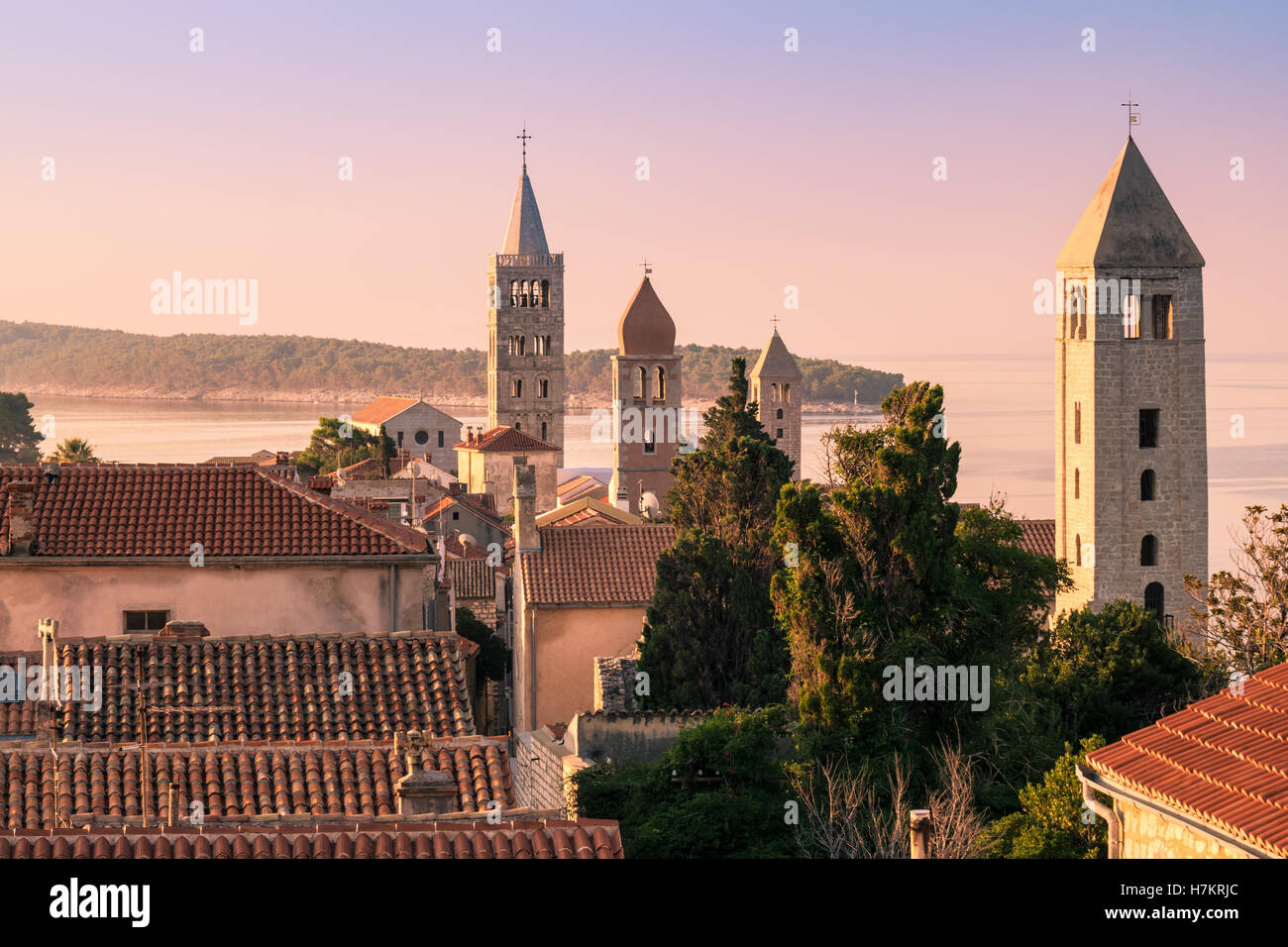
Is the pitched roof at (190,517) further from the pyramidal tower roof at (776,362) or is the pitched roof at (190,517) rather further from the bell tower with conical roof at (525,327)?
the pyramidal tower roof at (776,362)

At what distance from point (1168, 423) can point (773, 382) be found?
66063mm

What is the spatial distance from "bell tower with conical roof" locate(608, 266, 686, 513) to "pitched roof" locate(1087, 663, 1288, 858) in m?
66.4

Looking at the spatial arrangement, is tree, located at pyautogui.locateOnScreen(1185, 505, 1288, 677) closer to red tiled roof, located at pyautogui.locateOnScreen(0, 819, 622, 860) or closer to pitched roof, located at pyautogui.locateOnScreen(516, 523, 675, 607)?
pitched roof, located at pyautogui.locateOnScreen(516, 523, 675, 607)

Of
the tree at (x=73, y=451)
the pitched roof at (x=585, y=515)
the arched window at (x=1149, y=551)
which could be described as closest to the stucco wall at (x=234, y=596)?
the pitched roof at (x=585, y=515)

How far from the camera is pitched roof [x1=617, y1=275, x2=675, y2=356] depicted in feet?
276

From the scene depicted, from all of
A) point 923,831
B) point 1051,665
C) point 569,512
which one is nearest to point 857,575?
point 1051,665

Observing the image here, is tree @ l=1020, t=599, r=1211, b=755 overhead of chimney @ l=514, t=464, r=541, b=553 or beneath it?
beneath

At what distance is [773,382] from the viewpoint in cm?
11512

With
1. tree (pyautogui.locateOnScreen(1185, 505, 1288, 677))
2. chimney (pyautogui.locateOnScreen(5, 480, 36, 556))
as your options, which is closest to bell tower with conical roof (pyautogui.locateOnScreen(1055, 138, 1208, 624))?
tree (pyautogui.locateOnScreen(1185, 505, 1288, 677))

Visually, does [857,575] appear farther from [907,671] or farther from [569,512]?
[569,512]

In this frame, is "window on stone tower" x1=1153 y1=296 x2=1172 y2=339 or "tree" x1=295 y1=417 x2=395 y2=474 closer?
"window on stone tower" x1=1153 y1=296 x2=1172 y2=339

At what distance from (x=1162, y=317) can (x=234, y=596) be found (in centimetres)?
3461

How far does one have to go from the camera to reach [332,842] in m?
9.30

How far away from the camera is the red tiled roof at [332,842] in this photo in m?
8.76
